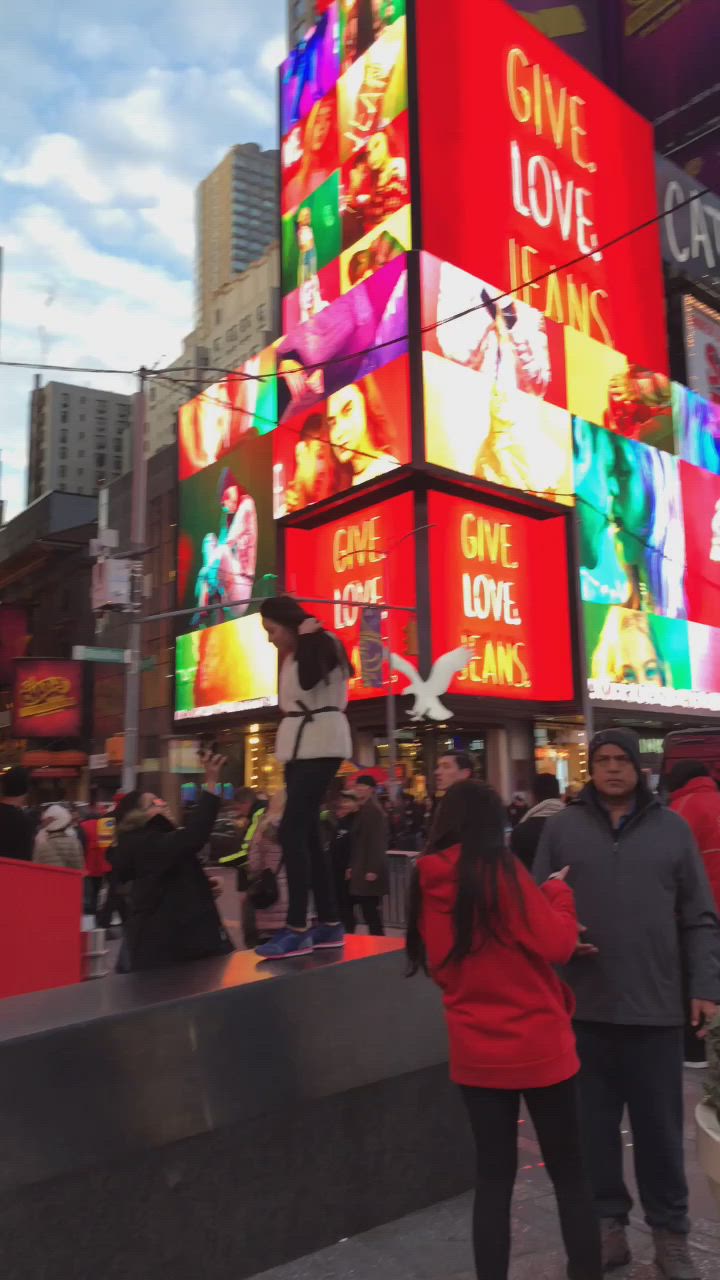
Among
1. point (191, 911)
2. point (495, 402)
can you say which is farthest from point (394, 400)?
point (191, 911)

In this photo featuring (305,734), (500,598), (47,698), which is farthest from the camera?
(47,698)

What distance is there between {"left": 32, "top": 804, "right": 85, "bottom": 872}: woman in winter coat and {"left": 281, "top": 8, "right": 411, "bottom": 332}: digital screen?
1095 inches

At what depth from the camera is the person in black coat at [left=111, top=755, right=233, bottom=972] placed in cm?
478

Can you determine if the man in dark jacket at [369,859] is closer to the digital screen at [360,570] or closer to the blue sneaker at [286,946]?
the blue sneaker at [286,946]

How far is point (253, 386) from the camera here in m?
43.0

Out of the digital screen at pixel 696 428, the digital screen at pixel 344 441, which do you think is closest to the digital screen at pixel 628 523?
the digital screen at pixel 696 428

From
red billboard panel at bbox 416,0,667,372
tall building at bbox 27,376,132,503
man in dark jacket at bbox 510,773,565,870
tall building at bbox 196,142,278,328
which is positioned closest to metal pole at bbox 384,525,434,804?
red billboard panel at bbox 416,0,667,372

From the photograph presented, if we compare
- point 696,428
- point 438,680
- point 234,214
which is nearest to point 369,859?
point 438,680

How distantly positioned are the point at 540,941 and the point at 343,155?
1571 inches

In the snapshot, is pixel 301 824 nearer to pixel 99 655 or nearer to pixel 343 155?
pixel 99 655

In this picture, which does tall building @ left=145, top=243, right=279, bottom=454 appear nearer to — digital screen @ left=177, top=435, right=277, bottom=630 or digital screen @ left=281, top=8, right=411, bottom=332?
digital screen @ left=177, top=435, right=277, bottom=630

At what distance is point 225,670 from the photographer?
139 feet

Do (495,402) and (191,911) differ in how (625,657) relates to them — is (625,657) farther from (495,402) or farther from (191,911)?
(191,911)

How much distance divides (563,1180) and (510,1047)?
1.59ft
